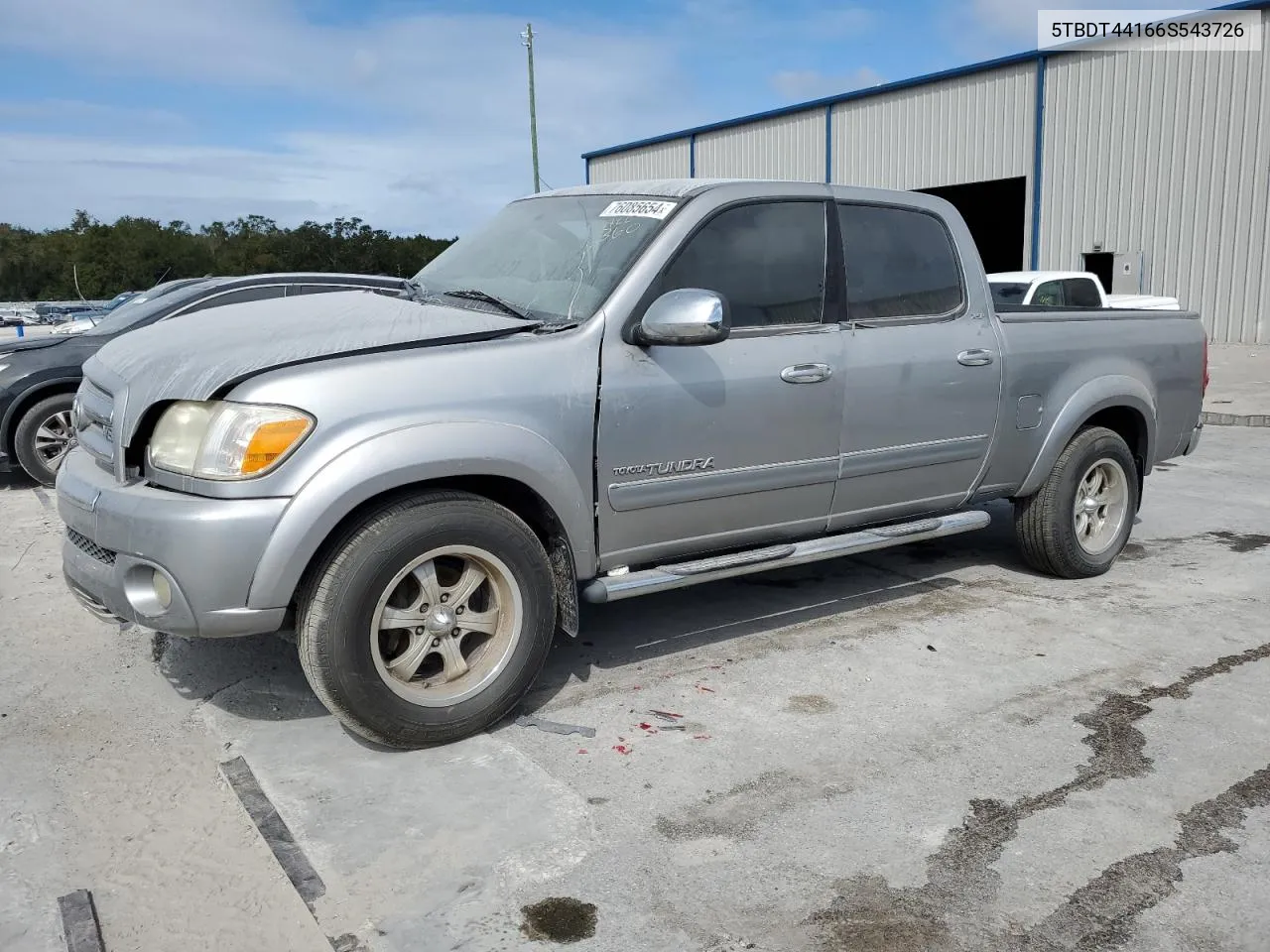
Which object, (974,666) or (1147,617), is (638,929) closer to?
(974,666)

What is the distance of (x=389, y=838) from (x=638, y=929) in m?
0.82

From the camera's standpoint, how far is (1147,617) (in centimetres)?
501

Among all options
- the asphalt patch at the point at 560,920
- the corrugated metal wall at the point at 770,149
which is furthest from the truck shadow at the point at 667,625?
the corrugated metal wall at the point at 770,149

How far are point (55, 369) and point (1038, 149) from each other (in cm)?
1959

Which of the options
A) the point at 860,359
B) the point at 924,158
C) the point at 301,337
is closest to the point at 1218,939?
the point at 860,359

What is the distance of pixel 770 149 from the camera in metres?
27.7

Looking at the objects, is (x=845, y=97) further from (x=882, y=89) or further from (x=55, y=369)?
(x=55, y=369)

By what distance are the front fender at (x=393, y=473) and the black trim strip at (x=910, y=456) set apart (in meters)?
1.38

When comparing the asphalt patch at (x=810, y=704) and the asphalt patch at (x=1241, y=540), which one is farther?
the asphalt patch at (x=1241, y=540)

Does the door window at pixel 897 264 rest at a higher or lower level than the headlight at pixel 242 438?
higher

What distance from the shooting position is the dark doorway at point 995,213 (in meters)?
25.3

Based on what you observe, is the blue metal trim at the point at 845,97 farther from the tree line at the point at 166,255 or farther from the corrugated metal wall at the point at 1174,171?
the tree line at the point at 166,255

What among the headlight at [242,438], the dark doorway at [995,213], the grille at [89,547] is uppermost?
the dark doorway at [995,213]

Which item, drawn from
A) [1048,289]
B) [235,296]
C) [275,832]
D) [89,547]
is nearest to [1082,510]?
[275,832]
